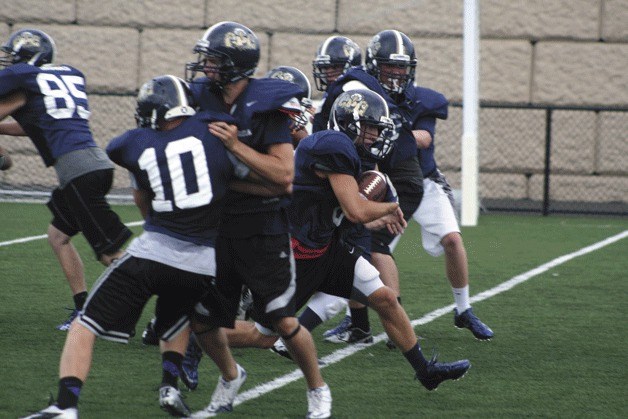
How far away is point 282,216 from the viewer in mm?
5195

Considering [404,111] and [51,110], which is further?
[404,111]

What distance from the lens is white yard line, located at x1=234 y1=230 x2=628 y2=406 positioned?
562cm

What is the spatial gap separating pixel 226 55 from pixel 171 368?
4.40ft

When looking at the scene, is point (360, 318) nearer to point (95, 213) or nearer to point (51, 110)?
point (95, 213)

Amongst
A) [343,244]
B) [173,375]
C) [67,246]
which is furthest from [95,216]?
[173,375]

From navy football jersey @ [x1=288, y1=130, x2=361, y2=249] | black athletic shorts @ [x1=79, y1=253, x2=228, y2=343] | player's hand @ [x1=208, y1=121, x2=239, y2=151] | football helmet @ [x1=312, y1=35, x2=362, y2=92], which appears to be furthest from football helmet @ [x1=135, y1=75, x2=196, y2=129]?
football helmet @ [x1=312, y1=35, x2=362, y2=92]

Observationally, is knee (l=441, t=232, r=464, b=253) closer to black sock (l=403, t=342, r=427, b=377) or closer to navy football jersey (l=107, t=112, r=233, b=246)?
black sock (l=403, t=342, r=427, b=377)

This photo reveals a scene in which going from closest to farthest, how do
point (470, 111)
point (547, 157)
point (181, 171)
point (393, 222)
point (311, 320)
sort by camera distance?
point (181, 171) → point (393, 222) → point (311, 320) → point (470, 111) → point (547, 157)

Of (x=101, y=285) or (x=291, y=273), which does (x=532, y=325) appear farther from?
(x=101, y=285)

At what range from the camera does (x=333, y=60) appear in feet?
26.3

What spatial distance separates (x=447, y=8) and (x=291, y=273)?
35.5ft

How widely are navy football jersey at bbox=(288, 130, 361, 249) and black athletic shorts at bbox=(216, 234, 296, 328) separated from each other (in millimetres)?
418

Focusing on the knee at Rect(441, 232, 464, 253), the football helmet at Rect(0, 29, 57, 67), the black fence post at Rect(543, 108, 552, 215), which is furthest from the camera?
the black fence post at Rect(543, 108, 552, 215)

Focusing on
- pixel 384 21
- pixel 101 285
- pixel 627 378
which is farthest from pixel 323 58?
pixel 384 21
